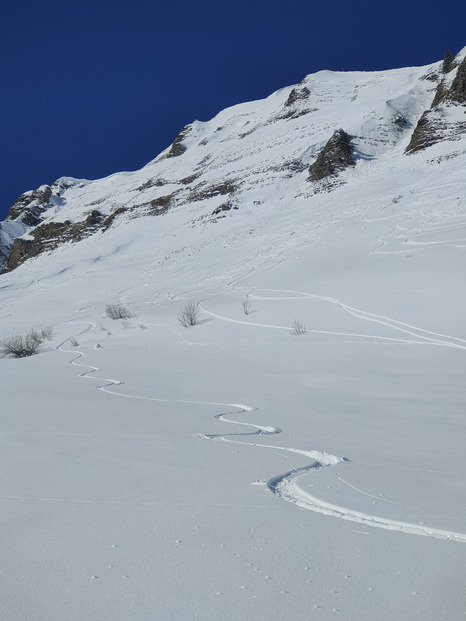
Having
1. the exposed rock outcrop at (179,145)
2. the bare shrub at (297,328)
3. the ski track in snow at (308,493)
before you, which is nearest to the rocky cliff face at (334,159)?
the bare shrub at (297,328)

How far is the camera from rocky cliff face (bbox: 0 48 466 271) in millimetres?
40000

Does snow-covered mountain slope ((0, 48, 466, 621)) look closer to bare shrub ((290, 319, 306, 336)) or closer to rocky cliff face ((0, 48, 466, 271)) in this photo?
bare shrub ((290, 319, 306, 336))

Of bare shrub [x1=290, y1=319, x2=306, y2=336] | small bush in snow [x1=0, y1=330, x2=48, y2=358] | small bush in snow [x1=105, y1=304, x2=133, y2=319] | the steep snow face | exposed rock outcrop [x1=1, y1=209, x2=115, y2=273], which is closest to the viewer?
bare shrub [x1=290, y1=319, x2=306, y2=336]

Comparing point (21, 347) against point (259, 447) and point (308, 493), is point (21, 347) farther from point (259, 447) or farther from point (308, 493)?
point (308, 493)

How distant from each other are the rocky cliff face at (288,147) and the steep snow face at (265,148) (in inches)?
7.5

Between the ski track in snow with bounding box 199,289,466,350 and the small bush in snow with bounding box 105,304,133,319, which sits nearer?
the ski track in snow with bounding box 199,289,466,350

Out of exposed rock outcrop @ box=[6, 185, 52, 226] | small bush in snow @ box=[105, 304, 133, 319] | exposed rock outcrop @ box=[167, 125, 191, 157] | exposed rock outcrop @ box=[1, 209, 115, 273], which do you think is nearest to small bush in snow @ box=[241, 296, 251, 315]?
small bush in snow @ box=[105, 304, 133, 319]

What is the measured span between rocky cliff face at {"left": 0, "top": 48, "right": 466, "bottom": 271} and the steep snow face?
0.63ft

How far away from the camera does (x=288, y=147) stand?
51.7 metres

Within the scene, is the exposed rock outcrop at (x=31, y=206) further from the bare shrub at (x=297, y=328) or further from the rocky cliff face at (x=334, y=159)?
Answer: the bare shrub at (x=297, y=328)

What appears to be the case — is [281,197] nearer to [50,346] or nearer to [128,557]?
[50,346]

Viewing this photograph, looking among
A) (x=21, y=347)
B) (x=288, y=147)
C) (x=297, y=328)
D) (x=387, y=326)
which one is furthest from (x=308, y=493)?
(x=288, y=147)

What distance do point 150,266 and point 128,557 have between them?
97.3ft

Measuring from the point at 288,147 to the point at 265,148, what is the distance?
5.39 meters
